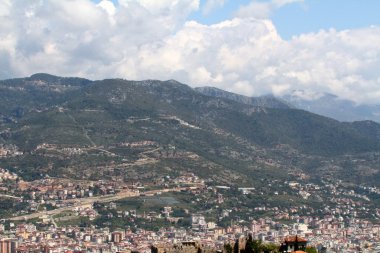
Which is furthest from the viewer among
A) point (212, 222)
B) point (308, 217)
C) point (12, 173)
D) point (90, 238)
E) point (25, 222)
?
point (12, 173)

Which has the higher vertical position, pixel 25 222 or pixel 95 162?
pixel 95 162

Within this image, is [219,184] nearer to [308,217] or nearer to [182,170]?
[182,170]

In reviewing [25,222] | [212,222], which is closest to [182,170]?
[212,222]

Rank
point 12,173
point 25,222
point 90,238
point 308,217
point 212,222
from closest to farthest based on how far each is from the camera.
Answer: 1. point 90,238
2. point 25,222
3. point 212,222
4. point 308,217
5. point 12,173

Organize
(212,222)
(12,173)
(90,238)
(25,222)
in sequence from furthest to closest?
(12,173) → (212,222) → (25,222) → (90,238)

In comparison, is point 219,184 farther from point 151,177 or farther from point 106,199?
point 106,199

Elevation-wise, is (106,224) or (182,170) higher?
(182,170)

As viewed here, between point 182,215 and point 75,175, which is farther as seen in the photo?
point 75,175

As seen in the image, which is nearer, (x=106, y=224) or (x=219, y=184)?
(x=106, y=224)

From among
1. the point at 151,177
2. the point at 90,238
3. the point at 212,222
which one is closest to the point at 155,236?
the point at 90,238
